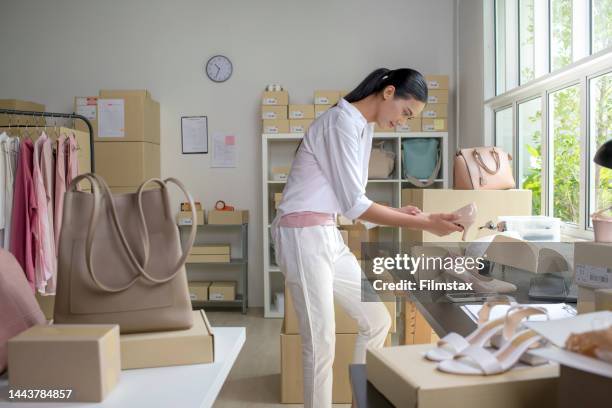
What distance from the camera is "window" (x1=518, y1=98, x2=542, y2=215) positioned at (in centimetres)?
356

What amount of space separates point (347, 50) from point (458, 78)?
3.25ft

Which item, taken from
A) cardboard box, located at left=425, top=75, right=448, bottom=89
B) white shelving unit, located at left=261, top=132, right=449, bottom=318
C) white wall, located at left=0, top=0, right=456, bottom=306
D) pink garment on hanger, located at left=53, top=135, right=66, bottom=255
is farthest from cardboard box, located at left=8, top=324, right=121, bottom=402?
white wall, located at left=0, top=0, right=456, bottom=306

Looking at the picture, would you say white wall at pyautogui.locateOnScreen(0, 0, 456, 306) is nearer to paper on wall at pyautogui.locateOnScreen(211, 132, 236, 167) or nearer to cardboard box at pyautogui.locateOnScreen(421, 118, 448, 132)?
paper on wall at pyautogui.locateOnScreen(211, 132, 236, 167)

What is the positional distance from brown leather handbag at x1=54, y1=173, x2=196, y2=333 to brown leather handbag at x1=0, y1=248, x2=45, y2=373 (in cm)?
6

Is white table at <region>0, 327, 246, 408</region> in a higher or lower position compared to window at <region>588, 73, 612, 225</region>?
lower

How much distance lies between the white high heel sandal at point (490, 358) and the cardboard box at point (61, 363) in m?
0.49

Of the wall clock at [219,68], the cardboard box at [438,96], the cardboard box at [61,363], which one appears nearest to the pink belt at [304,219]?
the cardboard box at [61,363]

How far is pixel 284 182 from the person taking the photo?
187 inches

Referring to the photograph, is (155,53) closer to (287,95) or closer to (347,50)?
(287,95)

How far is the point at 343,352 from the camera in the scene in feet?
8.95

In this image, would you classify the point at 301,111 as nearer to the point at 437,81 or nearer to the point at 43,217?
the point at 437,81

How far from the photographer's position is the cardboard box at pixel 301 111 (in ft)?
15.3

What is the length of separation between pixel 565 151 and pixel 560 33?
661 mm

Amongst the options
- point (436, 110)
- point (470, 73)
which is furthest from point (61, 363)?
point (470, 73)
